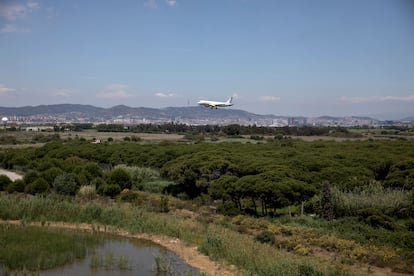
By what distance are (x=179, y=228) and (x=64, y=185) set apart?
12.3 m

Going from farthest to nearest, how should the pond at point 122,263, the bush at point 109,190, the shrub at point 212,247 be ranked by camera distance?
the bush at point 109,190, the shrub at point 212,247, the pond at point 122,263

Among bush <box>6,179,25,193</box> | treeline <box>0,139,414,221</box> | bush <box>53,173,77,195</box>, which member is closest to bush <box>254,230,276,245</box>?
treeline <box>0,139,414,221</box>

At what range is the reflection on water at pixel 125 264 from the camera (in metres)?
14.7

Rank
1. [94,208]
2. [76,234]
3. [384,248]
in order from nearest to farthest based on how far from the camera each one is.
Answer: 1. [384,248]
2. [76,234]
3. [94,208]

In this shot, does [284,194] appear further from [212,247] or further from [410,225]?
[212,247]

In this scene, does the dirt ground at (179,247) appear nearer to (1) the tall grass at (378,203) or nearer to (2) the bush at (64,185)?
(2) the bush at (64,185)

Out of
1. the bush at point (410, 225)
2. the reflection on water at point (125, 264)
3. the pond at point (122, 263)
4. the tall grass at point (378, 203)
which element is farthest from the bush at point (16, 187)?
the bush at point (410, 225)

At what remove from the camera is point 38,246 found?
1652cm

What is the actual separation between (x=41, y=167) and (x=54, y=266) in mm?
25876

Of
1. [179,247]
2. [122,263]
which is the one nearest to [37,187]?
[179,247]

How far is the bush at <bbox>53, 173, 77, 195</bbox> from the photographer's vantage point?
29.3 m

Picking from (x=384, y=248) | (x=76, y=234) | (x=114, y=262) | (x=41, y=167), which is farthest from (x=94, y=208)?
(x=41, y=167)

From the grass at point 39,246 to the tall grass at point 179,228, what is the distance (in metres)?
2.32

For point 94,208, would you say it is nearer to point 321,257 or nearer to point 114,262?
point 114,262
